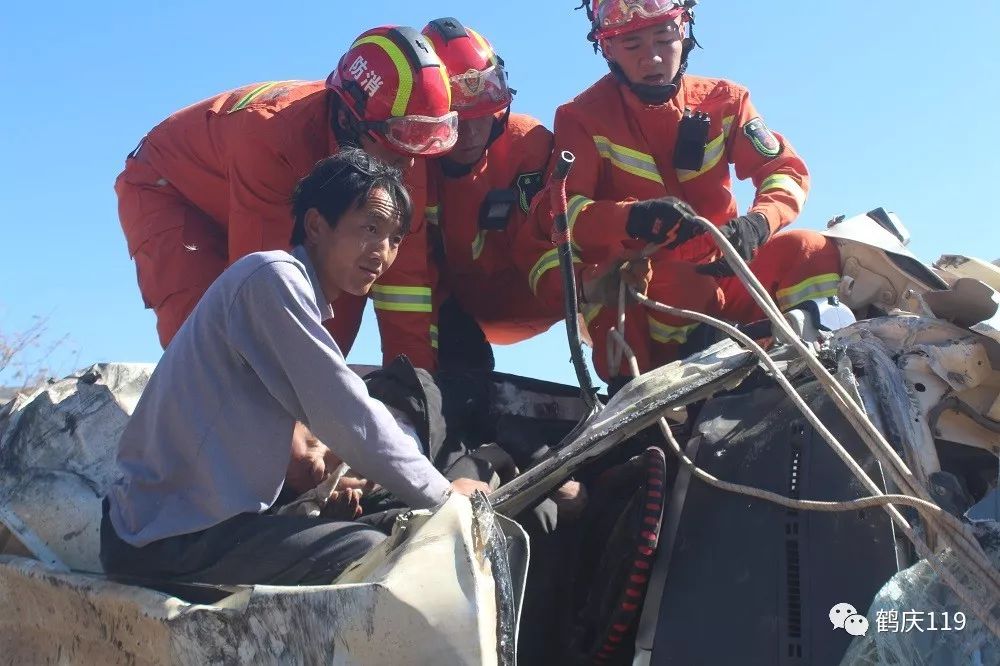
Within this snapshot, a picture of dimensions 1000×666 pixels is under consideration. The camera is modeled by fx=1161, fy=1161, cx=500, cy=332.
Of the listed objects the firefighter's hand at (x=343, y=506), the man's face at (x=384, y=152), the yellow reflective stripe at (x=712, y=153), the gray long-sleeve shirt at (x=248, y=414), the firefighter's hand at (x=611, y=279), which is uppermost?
the yellow reflective stripe at (x=712, y=153)

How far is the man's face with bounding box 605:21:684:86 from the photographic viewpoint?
4.81 m

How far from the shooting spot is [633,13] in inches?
187

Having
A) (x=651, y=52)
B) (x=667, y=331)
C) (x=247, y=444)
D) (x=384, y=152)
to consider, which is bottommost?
(x=247, y=444)

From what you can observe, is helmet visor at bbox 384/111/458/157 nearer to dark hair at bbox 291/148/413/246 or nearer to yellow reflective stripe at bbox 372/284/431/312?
yellow reflective stripe at bbox 372/284/431/312

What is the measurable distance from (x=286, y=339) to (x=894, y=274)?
216 cm

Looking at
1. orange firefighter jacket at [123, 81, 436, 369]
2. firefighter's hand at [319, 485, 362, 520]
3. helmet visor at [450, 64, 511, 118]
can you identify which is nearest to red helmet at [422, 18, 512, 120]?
helmet visor at [450, 64, 511, 118]

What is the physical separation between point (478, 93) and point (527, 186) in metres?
0.44

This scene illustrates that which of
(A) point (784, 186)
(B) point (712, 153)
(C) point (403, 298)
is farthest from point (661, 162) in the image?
(C) point (403, 298)

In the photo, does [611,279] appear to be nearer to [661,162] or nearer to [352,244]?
[661,162]

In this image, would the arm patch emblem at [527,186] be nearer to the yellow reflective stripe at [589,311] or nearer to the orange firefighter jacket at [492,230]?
the orange firefighter jacket at [492,230]

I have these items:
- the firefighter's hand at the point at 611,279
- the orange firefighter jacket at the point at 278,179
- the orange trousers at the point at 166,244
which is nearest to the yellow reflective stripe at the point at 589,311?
the firefighter's hand at the point at 611,279

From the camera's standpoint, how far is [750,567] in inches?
106

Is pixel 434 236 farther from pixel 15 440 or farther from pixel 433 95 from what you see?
pixel 15 440

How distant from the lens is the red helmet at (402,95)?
4.49m
